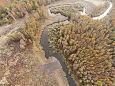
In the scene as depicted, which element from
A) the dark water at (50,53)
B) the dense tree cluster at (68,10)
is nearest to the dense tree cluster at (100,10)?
the dense tree cluster at (68,10)

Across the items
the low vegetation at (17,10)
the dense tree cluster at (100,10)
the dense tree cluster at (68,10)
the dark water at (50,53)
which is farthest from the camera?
the dense tree cluster at (100,10)

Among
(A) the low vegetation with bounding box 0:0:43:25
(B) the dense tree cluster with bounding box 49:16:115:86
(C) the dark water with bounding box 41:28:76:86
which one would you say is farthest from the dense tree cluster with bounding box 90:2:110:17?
(C) the dark water with bounding box 41:28:76:86

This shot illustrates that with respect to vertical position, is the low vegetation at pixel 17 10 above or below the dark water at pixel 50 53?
above

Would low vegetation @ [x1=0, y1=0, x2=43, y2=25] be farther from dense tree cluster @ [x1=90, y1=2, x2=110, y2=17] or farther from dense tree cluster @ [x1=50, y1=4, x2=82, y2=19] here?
dense tree cluster @ [x1=90, y1=2, x2=110, y2=17]

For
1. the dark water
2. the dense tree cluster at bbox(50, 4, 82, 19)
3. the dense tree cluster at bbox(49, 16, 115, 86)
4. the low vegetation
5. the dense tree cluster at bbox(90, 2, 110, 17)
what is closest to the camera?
the dense tree cluster at bbox(49, 16, 115, 86)

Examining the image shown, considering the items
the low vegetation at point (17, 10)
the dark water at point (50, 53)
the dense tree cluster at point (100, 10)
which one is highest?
the low vegetation at point (17, 10)

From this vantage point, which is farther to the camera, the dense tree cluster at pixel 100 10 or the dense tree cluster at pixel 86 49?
the dense tree cluster at pixel 100 10

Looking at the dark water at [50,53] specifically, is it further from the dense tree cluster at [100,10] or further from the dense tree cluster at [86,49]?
the dense tree cluster at [100,10]

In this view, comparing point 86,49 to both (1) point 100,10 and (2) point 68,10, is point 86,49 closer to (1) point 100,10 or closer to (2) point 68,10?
(2) point 68,10

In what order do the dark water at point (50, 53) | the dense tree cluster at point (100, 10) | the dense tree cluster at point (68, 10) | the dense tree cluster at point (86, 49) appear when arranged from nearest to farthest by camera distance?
the dense tree cluster at point (86, 49), the dark water at point (50, 53), the dense tree cluster at point (68, 10), the dense tree cluster at point (100, 10)
